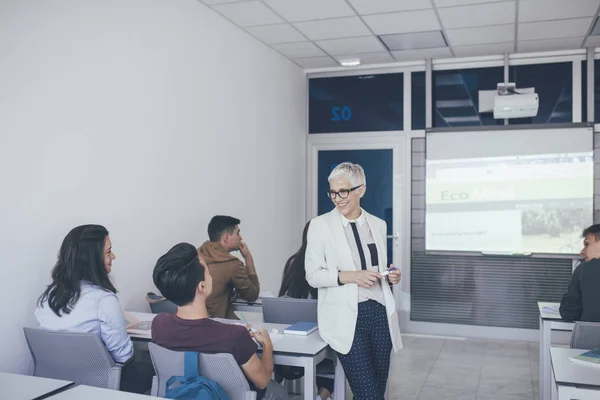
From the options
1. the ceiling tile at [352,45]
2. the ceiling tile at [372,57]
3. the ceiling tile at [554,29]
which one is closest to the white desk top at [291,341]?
the ceiling tile at [352,45]

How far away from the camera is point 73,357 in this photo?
8.38 ft

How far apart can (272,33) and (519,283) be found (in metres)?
3.58

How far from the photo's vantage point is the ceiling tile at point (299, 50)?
592cm

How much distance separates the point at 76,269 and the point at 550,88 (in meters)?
5.18

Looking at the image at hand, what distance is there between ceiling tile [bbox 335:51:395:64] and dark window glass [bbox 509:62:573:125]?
1.38 metres

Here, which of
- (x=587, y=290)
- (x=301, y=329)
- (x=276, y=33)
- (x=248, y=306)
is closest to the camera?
(x=301, y=329)

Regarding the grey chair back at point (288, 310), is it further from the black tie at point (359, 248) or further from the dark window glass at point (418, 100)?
the dark window glass at point (418, 100)

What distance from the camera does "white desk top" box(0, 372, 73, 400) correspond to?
1964mm

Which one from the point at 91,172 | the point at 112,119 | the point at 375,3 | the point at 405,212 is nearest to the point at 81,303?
the point at 91,172

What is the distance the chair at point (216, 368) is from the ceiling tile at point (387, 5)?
10.8 ft

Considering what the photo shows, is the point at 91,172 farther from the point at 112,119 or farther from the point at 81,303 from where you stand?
the point at 81,303

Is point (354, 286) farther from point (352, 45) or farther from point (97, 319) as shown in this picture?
point (352, 45)

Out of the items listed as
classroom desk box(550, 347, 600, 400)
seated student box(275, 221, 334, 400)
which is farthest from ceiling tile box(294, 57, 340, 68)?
classroom desk box(550, 347, 600, 400)

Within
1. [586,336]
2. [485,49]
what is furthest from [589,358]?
[485,49]
